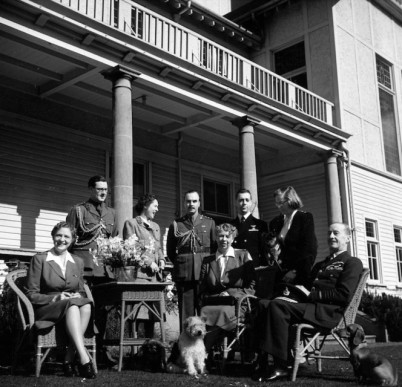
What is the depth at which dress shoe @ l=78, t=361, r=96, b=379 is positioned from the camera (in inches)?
183

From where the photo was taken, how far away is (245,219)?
262 inches

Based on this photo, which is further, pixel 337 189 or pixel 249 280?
pixel 337 189

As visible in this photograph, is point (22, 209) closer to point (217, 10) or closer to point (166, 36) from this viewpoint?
point (166, 36)

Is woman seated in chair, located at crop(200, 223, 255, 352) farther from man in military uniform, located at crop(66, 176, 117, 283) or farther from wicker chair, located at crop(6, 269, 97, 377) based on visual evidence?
wicker chair, located at crop(6, 269, 97, 377)

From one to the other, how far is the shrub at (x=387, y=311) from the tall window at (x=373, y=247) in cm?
396

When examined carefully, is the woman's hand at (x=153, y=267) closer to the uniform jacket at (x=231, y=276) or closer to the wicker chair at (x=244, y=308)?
the uniform jacket at (x=231, y=276)

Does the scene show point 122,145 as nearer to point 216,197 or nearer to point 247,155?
point 247,155

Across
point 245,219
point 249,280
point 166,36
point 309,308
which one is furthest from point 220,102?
point 309,308

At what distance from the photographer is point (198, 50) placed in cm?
1357

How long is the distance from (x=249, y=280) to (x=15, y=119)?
7.50m

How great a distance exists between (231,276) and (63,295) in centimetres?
173

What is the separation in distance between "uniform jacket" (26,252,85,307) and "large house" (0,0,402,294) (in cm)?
409

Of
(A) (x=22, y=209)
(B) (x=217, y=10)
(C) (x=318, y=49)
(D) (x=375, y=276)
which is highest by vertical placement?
(B) (x=217, y=10)

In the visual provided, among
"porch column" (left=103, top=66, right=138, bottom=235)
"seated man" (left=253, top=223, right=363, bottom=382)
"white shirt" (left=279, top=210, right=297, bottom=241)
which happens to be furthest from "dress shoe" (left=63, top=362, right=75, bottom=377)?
"porch column" (left=103, top=66, right=138, bottom=235)
